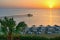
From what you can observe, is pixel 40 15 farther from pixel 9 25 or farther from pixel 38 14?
pixel 9 25

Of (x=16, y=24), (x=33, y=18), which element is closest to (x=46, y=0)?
(x=33, y=18)

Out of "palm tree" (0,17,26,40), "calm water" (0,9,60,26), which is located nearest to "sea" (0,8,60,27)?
"calm water" (0,9,60,26)

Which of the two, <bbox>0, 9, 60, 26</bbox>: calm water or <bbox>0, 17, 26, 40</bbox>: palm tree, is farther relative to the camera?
<bbox>0, 9, 60, 26</bbox>: calm water

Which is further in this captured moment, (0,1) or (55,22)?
(55,22)

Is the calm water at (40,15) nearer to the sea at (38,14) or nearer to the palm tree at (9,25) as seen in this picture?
the sea at (38,14)

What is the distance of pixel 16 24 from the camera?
42.7 ft

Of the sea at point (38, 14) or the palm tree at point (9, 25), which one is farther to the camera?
the sea at point (38, 14)

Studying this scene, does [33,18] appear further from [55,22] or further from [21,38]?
[21,38]

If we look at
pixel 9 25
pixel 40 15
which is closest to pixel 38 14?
pixel 40 15

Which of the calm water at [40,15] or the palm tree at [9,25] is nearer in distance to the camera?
the palm tree at [9,25]

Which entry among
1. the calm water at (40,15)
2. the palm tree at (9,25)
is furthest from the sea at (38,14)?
the palm tree at (9,25)

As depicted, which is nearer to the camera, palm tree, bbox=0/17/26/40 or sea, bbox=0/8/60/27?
palm tree, bbox=0/17/26/40

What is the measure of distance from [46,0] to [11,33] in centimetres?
458

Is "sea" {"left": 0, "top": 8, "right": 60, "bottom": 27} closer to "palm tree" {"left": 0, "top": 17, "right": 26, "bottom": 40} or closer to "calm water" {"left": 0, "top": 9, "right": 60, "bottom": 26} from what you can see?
"calm water" {"left": 0, "top": 9, "right": 60, "bottom": 26}
